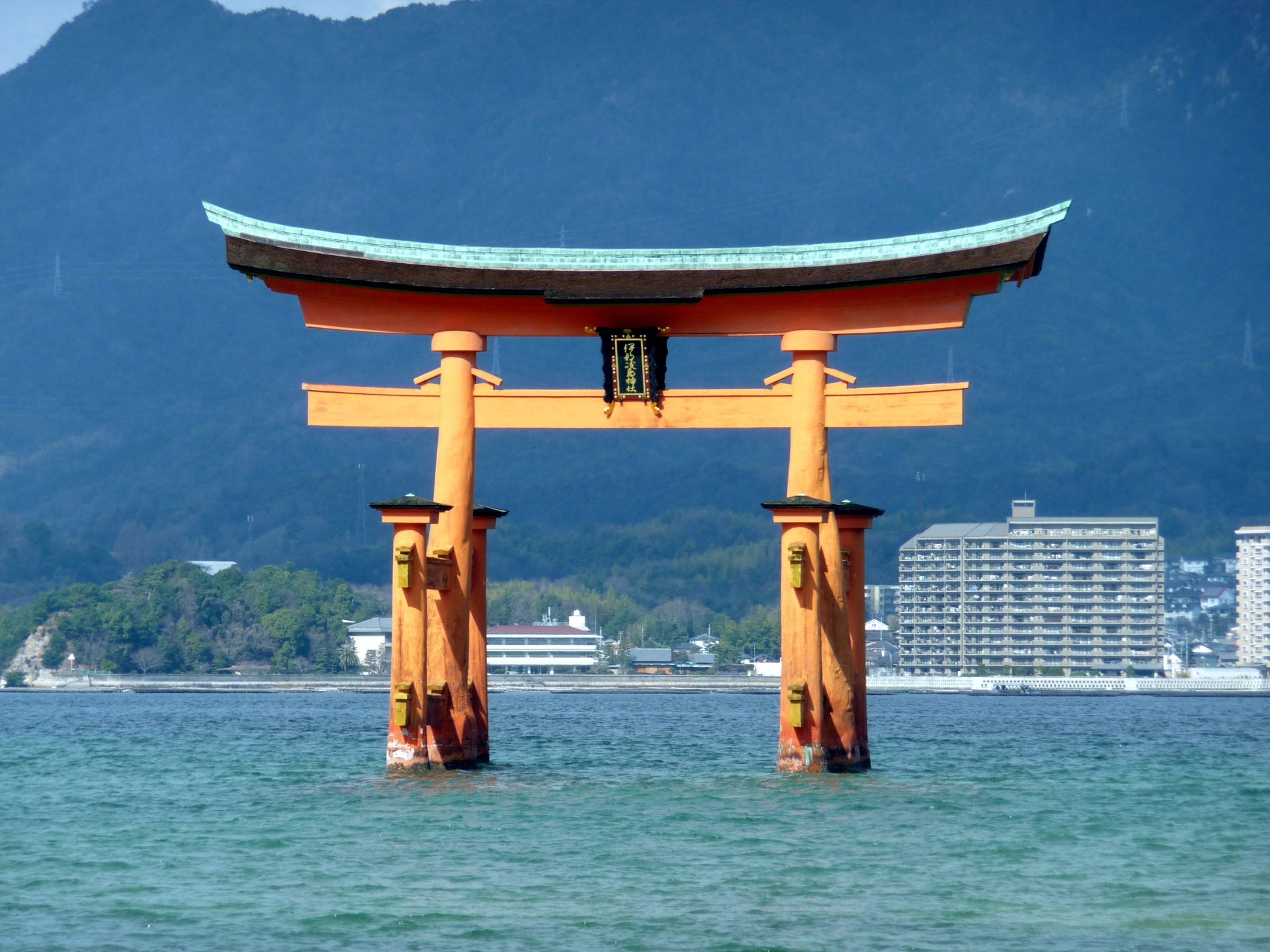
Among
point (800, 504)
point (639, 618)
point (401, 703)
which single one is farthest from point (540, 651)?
point (800, 504)

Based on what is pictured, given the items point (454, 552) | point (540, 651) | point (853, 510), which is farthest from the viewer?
point (540, 651)

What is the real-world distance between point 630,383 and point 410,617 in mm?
5272

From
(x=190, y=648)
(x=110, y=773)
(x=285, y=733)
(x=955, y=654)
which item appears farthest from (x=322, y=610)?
(x=110, y=773)

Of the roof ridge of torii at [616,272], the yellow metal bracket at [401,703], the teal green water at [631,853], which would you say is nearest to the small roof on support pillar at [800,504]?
the roof ridge of torii at [616,272]

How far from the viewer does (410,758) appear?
23469 millimetres

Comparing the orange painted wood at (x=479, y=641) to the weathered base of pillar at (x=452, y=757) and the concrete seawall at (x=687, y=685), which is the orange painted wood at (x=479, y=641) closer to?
the weathered base of pillar at (x=452, y=757)

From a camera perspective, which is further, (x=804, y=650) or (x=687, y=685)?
(x=687, y=685)

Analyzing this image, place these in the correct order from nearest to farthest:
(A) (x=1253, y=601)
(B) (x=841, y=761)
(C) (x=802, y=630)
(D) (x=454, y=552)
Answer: (C) (x=802, y=630) → (B) (x=841, y=761) → (D) (x=454, y=552) → (A) (x=1253, y=601)

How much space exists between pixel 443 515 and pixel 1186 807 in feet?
38.4

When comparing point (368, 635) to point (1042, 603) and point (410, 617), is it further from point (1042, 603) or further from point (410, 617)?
point (410, 617)

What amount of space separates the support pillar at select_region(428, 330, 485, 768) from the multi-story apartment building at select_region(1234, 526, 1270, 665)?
501ft

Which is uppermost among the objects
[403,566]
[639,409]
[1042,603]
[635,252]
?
[635,252]

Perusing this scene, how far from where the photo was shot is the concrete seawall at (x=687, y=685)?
113 metres

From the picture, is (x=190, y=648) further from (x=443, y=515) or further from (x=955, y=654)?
(x=443, y=515)
